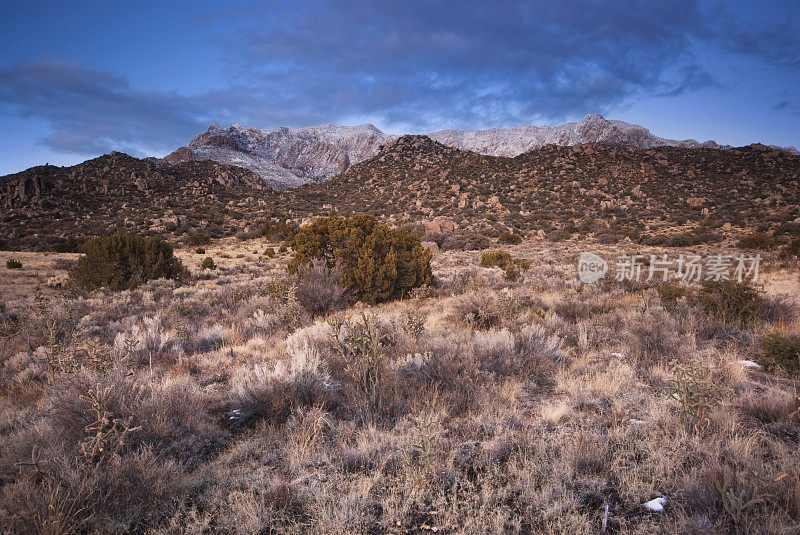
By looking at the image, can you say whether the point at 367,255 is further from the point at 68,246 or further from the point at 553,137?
the point at 553,137

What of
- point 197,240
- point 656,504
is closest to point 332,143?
point 197,240

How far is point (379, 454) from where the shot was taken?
9.77ft

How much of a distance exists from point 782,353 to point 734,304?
2471 mm

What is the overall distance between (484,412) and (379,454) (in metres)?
1.32

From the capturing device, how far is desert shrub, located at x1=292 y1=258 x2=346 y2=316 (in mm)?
9078

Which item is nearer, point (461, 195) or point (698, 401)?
point (698, 401)

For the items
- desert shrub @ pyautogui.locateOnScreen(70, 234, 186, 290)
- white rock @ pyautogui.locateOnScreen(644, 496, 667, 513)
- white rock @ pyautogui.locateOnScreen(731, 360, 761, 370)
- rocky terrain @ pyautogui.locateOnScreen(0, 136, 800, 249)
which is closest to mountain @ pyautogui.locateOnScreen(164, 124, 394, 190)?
rocky terrain @ pyautogui.locateOnScreen(0, 136, 800, 249)

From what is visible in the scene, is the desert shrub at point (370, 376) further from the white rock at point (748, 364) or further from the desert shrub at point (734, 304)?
the desert shrub at point (734, 304)

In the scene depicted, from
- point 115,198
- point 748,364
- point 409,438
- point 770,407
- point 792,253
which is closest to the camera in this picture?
point 409,438

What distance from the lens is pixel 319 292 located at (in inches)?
357

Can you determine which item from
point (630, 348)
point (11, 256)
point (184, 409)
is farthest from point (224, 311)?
point (11, 256)

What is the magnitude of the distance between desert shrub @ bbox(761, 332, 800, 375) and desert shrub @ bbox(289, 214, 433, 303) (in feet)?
25.2

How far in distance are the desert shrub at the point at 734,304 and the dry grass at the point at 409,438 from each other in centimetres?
48

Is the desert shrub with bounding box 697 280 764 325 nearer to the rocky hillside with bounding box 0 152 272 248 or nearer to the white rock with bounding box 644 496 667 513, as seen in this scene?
the white rock with bounding box 644 496 667 513
